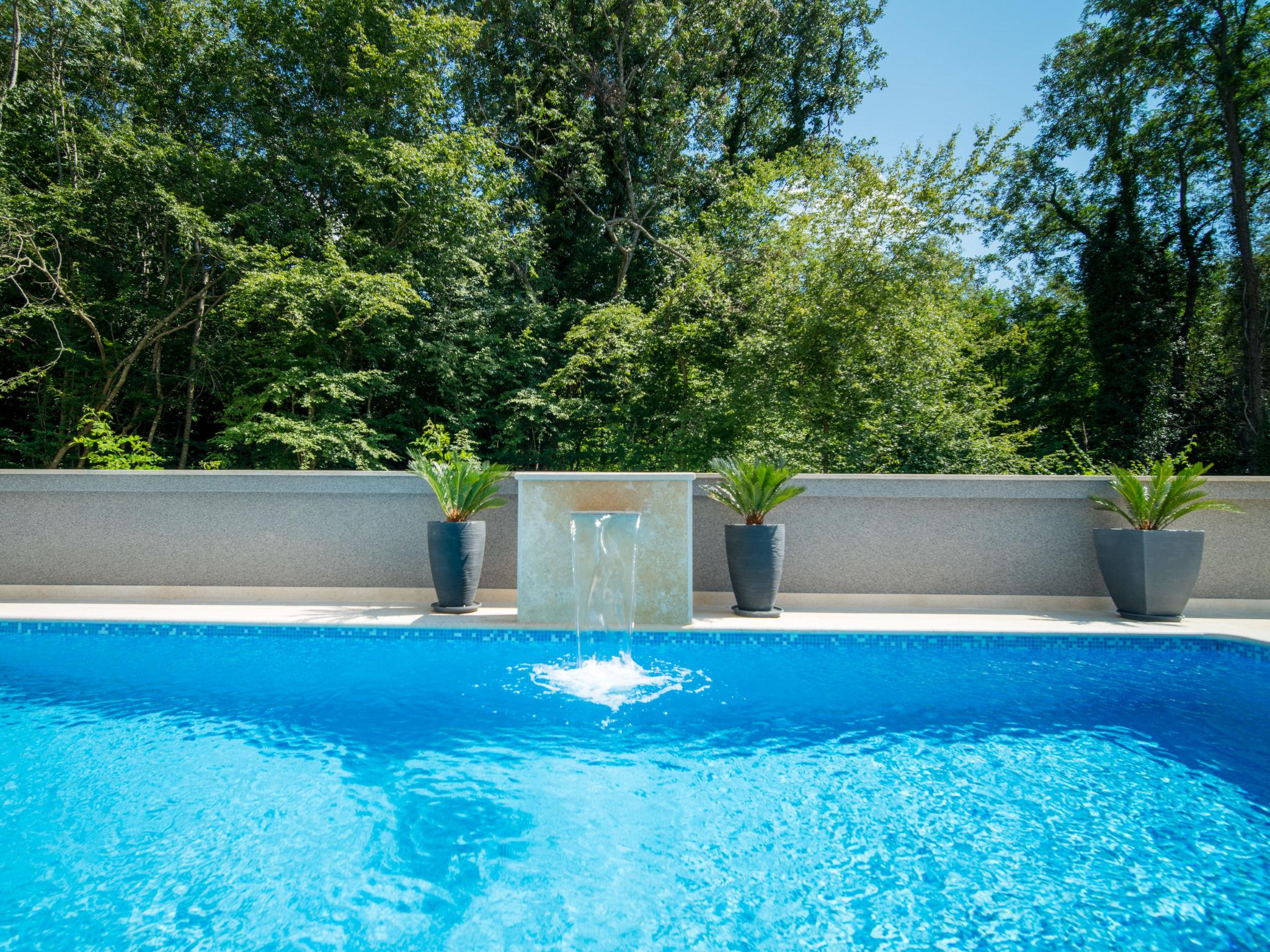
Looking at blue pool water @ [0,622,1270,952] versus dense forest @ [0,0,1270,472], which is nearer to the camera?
blue pool water @ [0,622,1270,952]

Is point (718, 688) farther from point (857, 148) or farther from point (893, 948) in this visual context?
point (857, 148)

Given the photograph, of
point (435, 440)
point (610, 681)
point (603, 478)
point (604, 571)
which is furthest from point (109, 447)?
point (610, 681)

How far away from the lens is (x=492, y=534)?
20.1ft

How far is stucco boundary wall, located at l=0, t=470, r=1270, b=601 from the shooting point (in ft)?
19.3

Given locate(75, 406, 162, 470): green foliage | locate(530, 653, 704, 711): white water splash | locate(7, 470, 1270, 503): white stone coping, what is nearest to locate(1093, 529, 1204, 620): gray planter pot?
locate(7, 470, 1270, 503): white stone coping

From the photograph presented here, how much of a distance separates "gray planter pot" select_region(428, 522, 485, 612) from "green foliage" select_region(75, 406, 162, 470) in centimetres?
526

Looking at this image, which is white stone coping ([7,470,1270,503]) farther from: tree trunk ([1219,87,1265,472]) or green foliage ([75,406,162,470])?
tree trunk ([1219,87,1265,472])

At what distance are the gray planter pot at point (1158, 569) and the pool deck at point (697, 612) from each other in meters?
0.17

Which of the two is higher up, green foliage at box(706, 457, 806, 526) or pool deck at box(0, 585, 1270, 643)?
green foliage at box(706, 457, 806, 526)

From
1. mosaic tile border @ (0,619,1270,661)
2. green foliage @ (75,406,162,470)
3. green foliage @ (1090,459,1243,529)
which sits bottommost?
mosaic tile border @ (0,619,1270,661)

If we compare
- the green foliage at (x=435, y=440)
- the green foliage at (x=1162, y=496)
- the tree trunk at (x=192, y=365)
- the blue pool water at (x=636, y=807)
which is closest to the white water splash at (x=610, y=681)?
the blue pool water at (x=636, y=807)

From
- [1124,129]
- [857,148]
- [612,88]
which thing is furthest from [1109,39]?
[612,88]

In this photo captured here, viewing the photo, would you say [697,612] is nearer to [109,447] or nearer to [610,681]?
[610,681]

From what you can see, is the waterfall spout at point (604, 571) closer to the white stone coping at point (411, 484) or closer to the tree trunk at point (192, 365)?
the white stone coping at point (411, 484)
